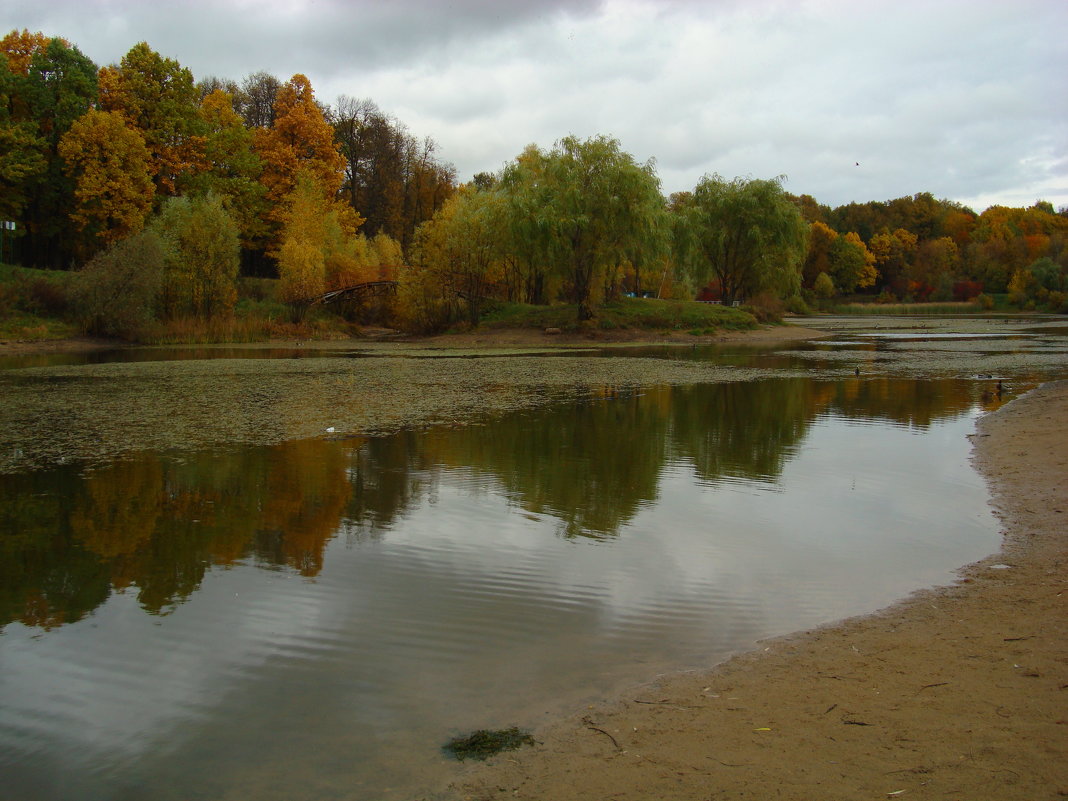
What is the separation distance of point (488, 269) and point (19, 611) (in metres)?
39.6

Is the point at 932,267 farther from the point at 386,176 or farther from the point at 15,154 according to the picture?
the point at 15,154

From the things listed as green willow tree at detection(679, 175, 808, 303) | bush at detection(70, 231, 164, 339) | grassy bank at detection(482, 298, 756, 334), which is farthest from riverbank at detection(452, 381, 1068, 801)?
green willow tree at detection(679, 175, 808, 303)

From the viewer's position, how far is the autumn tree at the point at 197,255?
38.0 m

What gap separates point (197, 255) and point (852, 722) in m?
39.6

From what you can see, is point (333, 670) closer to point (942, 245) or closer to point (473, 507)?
point (473, 507)

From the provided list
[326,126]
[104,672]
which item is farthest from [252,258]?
[104,672]

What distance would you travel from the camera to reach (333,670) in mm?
4914

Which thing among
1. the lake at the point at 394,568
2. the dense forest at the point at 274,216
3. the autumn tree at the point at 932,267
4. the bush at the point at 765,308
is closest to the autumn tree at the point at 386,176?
the dense forest at the point at 274,216

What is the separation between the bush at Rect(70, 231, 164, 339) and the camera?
113 feet

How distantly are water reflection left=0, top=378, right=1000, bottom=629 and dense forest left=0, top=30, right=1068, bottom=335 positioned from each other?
26601mm

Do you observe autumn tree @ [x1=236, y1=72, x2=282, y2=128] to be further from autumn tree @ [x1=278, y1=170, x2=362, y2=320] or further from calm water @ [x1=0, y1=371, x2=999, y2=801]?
calm water @ [x1=0, y1=371, x2=999, y2=801]

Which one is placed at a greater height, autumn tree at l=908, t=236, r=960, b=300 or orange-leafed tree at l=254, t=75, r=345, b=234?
orange-leafed tree at l=254, t=75, r=345, b=234

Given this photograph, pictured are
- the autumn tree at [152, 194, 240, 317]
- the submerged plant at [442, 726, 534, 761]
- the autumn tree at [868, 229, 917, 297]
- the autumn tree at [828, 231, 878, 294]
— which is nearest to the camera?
the submerged plant at [442, 726, 534, 761]

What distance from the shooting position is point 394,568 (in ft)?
22.6
